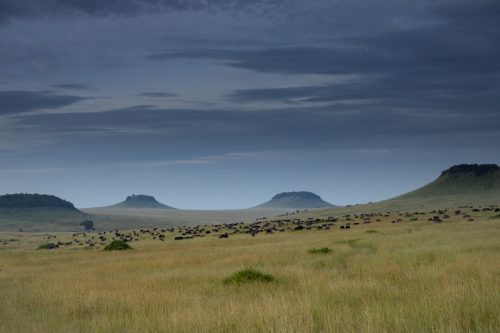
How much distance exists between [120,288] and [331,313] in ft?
29.5

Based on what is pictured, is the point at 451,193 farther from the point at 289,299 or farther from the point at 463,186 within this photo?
the point at 289,299

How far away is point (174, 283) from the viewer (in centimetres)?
1712

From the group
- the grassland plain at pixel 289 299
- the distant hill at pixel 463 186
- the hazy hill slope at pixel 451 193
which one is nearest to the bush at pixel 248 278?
the grassland plain at pixel 289 299

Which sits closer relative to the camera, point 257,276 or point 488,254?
point 257,276

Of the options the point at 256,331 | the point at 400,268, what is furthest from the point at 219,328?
the point at 400,268

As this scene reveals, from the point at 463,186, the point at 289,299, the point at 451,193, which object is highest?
the point at 463,186

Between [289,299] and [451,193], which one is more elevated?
[451,193]

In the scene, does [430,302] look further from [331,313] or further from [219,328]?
[219,328]

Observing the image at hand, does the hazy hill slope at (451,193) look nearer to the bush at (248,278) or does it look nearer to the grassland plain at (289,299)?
the grassland plain at (289,299)

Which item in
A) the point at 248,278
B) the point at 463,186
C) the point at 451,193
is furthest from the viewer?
the point at 463,186

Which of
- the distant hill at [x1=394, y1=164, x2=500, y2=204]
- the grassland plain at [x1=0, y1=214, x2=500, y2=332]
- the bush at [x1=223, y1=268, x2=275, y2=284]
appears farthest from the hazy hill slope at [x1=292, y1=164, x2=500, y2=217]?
the bush at [x1=223, y1=268, x2=275, y2=284]

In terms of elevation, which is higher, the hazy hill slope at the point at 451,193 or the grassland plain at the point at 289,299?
the hazy hill slope at the point at 451,193

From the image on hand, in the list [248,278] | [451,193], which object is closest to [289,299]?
[248,278]

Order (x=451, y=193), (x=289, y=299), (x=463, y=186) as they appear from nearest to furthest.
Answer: (x=289, y=299) < (x=451, y=193) < (x=463, y=186)
